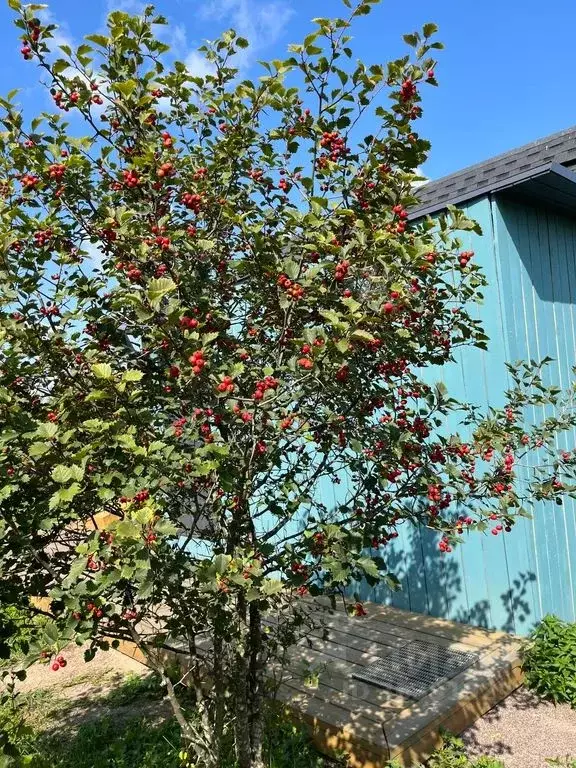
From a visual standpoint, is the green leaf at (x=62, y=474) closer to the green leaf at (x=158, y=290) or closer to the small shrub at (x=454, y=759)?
the green leaf at (x=158, y=290)

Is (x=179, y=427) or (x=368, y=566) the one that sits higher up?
(x=179, y=427)

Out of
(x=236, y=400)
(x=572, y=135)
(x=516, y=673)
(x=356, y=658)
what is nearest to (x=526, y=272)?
(x=572, y=135)

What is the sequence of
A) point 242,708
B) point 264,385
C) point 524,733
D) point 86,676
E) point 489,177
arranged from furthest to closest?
1. point 86,676
2. point 489,177
3. point 524,733
4. point 242,708
5. point 264,385

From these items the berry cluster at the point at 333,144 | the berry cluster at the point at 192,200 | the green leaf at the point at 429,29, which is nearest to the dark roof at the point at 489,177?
the berry cluster at the point at 333,144

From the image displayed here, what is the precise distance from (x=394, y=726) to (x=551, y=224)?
4.07 m

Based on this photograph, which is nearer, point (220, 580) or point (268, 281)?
point (220, 580)

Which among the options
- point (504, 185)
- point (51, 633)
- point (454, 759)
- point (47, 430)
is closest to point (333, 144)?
point (47, 430)

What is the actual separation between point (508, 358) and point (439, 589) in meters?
1.95

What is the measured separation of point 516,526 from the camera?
4.20 meters

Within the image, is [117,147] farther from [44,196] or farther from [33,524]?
[33,524]

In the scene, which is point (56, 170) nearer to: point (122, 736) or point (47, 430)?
point (47, 430)

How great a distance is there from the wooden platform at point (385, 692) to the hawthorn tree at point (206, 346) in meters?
0.84

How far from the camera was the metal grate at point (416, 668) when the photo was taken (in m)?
3.55

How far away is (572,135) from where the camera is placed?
5441 mm
